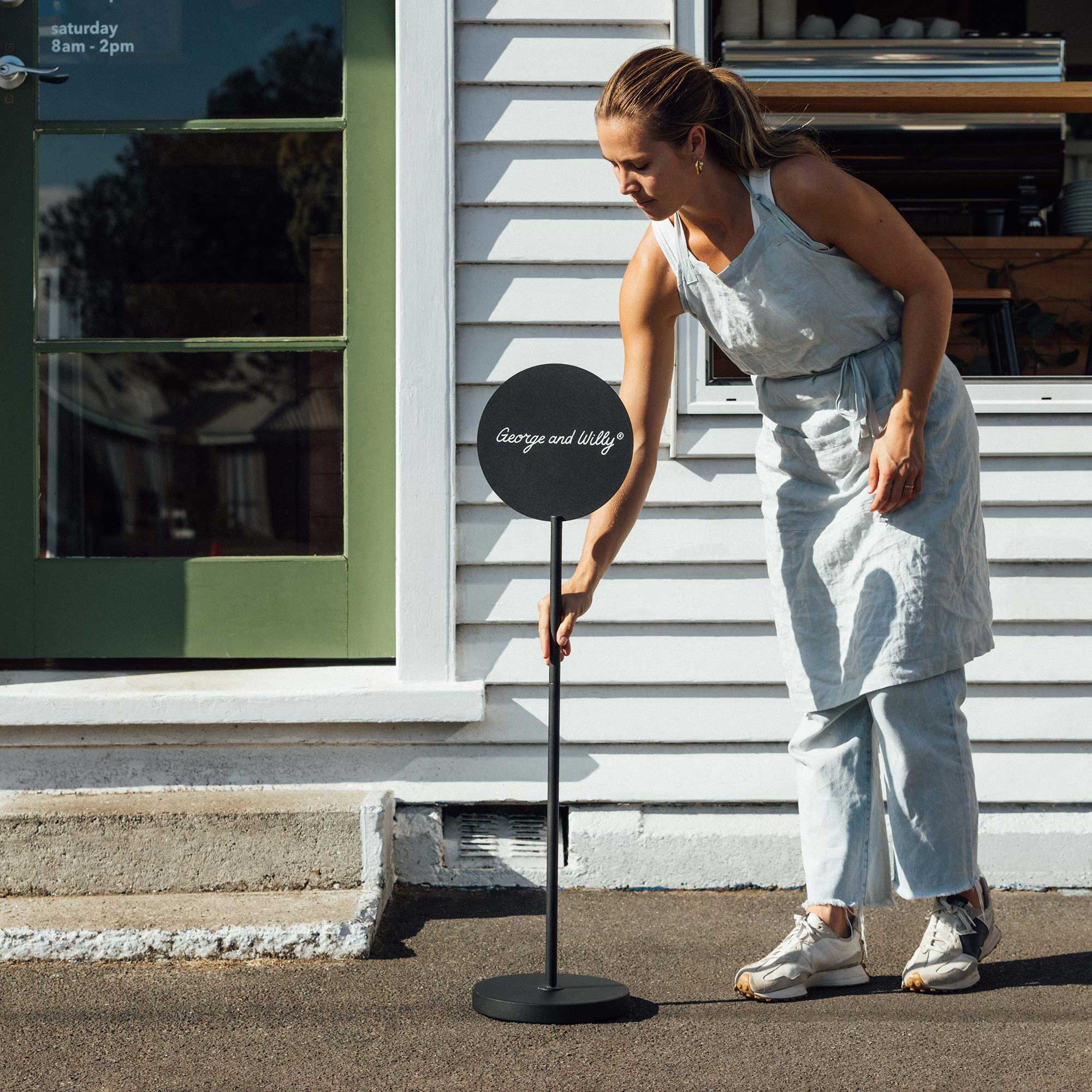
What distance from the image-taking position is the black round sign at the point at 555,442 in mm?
2463

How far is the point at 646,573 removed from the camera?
11.2 ft

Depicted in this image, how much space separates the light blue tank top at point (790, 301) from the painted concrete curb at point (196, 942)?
149 cm

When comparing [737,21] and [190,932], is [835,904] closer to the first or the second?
[190,932]

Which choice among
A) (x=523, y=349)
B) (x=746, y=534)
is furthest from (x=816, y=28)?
(x=746, y=534)

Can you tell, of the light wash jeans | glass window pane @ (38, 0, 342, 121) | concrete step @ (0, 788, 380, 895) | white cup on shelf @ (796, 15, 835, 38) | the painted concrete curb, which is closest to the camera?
the light wash jeans

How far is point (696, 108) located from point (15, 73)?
2039 millimetres

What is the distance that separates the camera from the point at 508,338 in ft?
11.1

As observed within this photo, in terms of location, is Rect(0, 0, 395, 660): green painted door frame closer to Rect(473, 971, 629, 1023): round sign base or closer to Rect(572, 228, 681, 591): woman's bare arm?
Rect(572, 228, 681, 591): woman's bare arm

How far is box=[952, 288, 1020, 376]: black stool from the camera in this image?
3.55m

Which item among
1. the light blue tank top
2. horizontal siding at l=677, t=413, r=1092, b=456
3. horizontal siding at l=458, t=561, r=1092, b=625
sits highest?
the light blue tank top

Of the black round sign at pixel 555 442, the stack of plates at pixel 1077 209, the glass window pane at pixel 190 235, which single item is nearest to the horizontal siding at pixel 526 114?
the glass window pane at pixel 190 235

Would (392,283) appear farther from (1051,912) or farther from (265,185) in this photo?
(1051,912)

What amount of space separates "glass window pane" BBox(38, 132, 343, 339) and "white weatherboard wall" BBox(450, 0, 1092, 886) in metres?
0.47

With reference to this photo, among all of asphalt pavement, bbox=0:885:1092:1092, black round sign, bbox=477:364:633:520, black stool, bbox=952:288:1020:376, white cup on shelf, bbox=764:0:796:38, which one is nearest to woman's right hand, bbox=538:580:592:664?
black round sign, bbox=477:364:633:520
